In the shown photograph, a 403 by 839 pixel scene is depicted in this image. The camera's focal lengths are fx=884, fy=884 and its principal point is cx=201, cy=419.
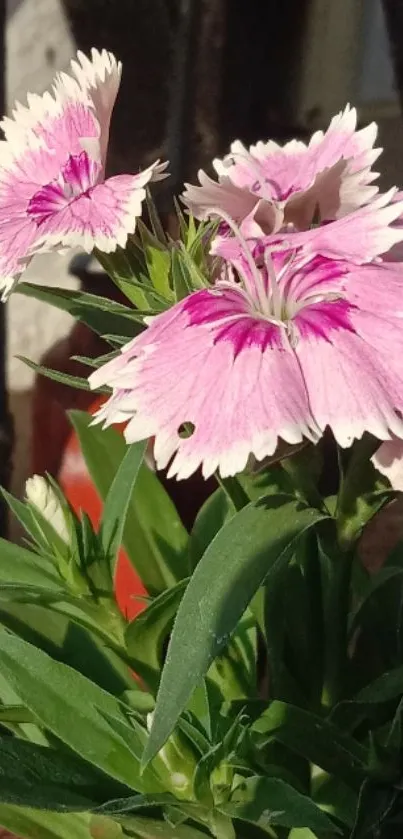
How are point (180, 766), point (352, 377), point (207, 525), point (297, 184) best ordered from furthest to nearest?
point (207, 525) → point (180, 766) → point (297, 184) → point (352, 377)

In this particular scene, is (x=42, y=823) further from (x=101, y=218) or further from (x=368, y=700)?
(x=101, y=218)

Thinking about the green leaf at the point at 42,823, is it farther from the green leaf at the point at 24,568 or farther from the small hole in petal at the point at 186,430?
the small hole in petal at the point at 186,430

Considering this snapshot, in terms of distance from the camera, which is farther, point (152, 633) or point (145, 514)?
point (145, 514)

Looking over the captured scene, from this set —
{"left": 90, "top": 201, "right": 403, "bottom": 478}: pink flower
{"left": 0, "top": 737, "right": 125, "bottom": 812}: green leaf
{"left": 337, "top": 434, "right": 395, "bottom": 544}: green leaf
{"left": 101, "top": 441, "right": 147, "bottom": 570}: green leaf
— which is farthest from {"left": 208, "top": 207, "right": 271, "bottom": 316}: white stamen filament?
{"left": 0, "top": 737, "right": 125, "bottom": 812}: green leaf

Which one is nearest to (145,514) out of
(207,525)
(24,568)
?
(207,525)

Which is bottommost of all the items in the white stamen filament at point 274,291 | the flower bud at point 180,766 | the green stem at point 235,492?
the flower bud at point 180,766

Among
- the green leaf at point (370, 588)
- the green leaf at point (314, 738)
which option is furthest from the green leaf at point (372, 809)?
the green leaf at point (370, 588)
